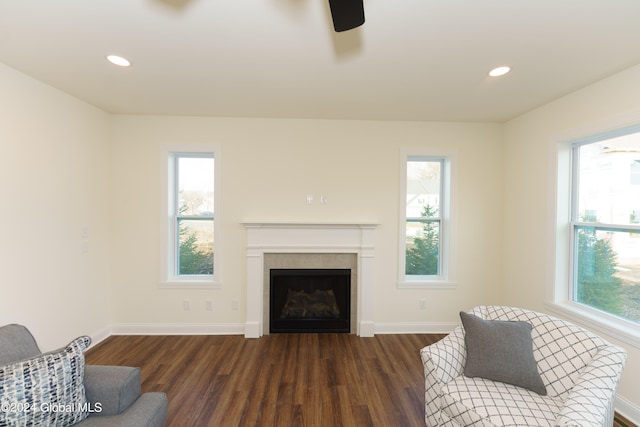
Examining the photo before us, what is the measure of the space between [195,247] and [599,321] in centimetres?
418

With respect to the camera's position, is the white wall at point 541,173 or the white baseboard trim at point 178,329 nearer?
the white wall at point 541,173

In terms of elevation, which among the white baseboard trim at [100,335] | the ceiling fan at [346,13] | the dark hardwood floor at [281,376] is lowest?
the dark hardwood floor at [281,376]

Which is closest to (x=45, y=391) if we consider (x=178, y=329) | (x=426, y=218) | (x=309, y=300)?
(x=178, y=329)

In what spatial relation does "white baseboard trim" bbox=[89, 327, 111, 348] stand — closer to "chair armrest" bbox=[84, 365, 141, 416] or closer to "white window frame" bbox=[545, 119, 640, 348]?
"chair armrest" bbox=[84, 365, 141, 416]

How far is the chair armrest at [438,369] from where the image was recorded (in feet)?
5.56

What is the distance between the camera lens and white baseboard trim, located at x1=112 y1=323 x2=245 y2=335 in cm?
333

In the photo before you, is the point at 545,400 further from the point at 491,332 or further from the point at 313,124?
the point at 313,124

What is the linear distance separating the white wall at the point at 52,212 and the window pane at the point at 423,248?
376 cm

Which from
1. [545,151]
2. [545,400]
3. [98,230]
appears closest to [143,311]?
[98,230]

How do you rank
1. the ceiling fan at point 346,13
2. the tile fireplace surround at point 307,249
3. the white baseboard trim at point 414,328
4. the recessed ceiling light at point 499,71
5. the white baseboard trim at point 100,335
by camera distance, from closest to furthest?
the ceiling fan at point 346,13, the recessed ceiling light at point 499,71, the white baseboard trim at point 100,335, the tile fireplace surround at point 307,249, the white baseboard trim at point 414,328

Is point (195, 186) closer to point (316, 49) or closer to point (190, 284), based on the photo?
point (190, 284)

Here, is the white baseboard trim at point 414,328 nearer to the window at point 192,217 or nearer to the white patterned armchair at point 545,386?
the white patterned armchair at point 545,386

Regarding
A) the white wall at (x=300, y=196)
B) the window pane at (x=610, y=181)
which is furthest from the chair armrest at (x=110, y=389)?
the window pane at (x=610, y=181)

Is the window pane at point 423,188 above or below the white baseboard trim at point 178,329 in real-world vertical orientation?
above
